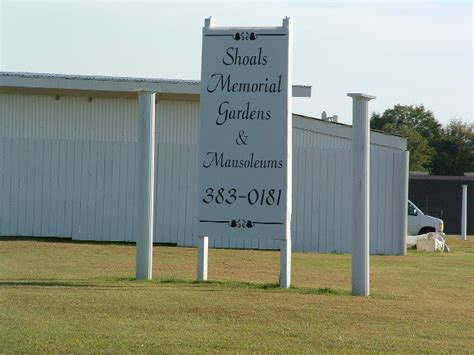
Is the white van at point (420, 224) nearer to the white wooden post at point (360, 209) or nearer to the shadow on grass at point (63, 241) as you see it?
the shadow on grass at point (63, 241)

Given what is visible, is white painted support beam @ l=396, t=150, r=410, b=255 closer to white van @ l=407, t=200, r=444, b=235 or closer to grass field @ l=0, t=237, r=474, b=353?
grass field @ l=0, t=237, r=474, b=353

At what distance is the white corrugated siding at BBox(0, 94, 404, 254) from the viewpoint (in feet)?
83.3

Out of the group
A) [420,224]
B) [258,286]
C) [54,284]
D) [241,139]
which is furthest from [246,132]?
[420,224]

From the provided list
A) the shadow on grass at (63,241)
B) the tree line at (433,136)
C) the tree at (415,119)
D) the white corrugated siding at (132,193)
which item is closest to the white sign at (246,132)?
the white corrugated siding at (132,193)

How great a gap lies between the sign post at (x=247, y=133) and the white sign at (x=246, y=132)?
0.6 inches

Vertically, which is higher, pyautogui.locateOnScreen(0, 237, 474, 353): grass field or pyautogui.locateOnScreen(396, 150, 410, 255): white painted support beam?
pyautogui.locateOnScreen(396, 150, 410, 255): white painted support beam

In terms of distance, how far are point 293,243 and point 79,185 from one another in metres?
5.49

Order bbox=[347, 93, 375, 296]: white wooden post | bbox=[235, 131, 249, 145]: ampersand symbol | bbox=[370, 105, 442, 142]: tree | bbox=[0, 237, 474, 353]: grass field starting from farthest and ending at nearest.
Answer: bbox=[370, 105, 442, 142]: tree, bbox=[235, 131, 249, 145]: ampersand symbol, bbox=[347, 93, 375, 296]: white wooden post, bbox=[0, 237, 474, 353]: grass field

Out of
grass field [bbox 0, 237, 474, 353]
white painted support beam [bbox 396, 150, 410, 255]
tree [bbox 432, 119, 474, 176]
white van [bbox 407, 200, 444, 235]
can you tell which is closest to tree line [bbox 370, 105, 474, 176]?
tree [bbox 432, 119, 474, 176]

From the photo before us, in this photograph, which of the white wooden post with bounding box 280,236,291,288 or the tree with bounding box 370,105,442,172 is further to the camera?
the tree with bounding box 370,105,442,172

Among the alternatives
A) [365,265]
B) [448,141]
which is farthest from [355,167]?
[448,141]

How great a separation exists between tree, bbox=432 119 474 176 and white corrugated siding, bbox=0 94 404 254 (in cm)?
4780

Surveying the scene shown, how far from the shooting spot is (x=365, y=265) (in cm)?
1519

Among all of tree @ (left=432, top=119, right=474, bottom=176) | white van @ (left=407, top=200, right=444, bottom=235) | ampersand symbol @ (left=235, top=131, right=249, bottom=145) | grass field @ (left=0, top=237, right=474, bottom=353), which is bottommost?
grass field @ (left=0, top=237, right=474, bottom=353)
